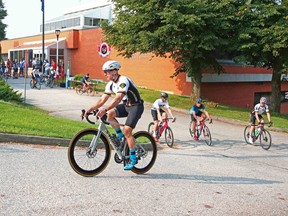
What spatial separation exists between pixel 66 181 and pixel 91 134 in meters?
0.88

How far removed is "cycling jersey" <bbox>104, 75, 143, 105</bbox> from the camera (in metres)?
6.09

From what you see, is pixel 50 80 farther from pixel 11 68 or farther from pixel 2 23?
pixel 2 23

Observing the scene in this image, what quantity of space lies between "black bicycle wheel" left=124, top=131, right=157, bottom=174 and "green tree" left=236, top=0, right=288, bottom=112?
43.8 ft

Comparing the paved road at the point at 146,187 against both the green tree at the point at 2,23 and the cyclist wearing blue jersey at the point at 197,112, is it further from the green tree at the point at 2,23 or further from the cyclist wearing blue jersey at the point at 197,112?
the green tree at the point at 2,23

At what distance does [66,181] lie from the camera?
19.3 feet

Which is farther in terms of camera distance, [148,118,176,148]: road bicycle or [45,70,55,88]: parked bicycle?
[45,70,55,88]: parked bicycle

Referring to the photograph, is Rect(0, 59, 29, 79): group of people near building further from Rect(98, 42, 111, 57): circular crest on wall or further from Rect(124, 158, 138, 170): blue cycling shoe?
Rect(124, 158, 138, 170): blue cycling shoe

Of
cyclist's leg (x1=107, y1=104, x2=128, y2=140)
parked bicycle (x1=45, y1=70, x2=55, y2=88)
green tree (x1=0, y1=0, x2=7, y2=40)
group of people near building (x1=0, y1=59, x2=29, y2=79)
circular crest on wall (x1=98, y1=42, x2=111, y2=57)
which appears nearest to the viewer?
cyclist's leg (x1=107, y1=104, x2=128, y2=140)

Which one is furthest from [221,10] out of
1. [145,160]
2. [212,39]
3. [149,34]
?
[145,160]

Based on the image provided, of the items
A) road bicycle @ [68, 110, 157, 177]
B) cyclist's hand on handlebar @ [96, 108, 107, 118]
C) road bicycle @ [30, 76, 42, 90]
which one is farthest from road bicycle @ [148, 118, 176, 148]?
road bicycle @ [30, 76, 42, 90]

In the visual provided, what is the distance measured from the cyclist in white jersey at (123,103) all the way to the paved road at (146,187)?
0.73 metres

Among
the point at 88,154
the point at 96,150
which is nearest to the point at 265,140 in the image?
the point at 96,150

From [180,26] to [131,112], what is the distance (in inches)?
521

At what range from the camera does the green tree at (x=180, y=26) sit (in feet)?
60.1
